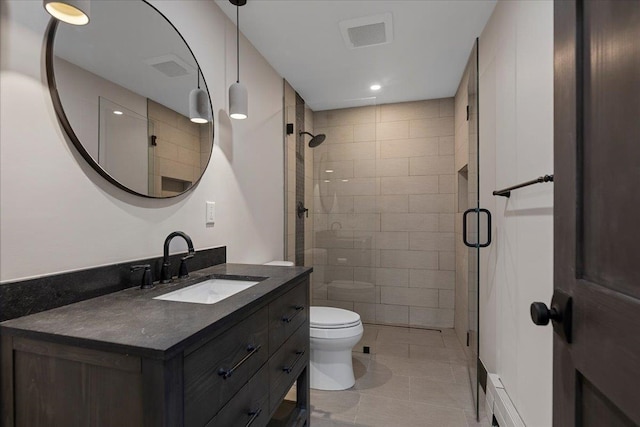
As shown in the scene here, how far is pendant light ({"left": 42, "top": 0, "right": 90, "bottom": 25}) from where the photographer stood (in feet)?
3.05

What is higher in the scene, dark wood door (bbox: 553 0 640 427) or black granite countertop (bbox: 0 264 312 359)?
dark wood door (bbox: 553 0 640 427)

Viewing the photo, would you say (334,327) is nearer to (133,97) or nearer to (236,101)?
(236,101)

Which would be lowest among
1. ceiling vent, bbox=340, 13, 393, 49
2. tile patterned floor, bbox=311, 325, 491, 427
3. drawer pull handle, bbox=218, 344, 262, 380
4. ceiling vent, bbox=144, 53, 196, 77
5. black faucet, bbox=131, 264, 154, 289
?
tile patterned floor, bbox=311, 325, 491, 427

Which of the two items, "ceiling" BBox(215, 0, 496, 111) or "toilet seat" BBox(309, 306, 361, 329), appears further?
"toilet seat" BBox(309, 306, 361, 329)

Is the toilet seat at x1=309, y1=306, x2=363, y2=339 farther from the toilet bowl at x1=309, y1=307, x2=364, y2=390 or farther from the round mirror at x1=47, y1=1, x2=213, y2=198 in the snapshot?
the round mirror at x1=47, y1=1, x2=213, y2=198

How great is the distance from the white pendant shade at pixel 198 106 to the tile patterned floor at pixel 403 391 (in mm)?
1924

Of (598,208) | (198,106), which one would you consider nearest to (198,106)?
(198,106)

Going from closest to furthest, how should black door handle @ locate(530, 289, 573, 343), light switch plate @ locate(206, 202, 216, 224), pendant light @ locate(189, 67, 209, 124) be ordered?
black door handle @ locate(530, 289, 573, 343)
pendant light @ locate(189, 67, 209, 124)
light switch plate @ locate(206, 202, 216, 224)

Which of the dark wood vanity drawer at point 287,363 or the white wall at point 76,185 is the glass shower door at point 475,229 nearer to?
the dark wood vanity drawer at point 287,363

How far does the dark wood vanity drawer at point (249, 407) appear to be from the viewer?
0.95 meters

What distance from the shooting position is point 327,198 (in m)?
3.14

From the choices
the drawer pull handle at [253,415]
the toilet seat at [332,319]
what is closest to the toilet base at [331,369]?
the toilet seat at [332,319]

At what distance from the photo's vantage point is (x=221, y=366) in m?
0.93

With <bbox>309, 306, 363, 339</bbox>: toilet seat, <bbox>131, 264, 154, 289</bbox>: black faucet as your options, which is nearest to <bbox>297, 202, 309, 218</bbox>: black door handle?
<bbox>309, 306, 363, 339</bbox>: toilet seat
